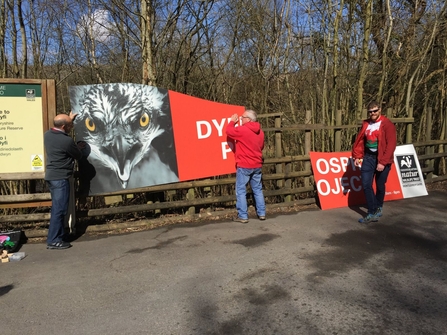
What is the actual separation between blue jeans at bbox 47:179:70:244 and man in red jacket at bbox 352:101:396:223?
463 cm

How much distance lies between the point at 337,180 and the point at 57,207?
5.00m

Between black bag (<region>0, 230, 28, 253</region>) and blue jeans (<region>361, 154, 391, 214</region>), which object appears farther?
blue jeans (<region>361, 154, 391, 214</region>)

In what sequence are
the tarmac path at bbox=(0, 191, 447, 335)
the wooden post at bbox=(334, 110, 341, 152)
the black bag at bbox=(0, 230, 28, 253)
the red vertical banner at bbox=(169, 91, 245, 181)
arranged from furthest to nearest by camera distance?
the wooden post at bbox=(334, 110, 341, 152) → the red vertical banner at bbox=(169, 91, 245, 181) → the black bag at bbox=(0, 230, 28, 253) → the tarmac path at bbox=(0, 191, 447, 335)

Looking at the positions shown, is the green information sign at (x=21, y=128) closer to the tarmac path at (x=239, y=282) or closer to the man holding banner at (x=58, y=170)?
the man holding banner at (x=58, y=170)

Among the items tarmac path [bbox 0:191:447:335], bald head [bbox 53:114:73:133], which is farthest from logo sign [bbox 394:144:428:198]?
bald head [bbox 53:114:73:133]

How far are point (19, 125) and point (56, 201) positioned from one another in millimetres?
1349

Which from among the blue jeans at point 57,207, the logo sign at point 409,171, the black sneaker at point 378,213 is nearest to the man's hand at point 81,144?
the blue jeans at point 57,207

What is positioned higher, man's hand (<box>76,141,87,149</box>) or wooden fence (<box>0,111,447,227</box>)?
man's hand (<box>76,141,87,149</box>)

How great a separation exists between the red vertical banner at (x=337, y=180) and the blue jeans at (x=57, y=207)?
175 inches

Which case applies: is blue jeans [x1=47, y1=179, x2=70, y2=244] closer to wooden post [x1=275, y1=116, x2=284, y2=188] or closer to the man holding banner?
the man holding banner

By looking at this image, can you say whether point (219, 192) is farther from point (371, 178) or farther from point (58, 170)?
point (58, 170)

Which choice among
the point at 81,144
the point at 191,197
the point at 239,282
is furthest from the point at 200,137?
Result: the point at 239,282

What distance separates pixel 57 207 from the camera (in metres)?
5.25

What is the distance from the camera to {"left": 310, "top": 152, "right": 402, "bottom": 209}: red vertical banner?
713cm
